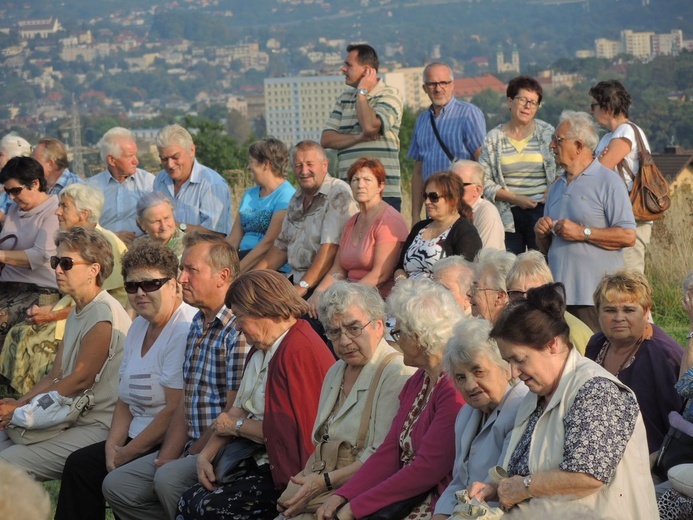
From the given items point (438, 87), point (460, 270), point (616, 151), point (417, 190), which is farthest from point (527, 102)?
point (460, 270)

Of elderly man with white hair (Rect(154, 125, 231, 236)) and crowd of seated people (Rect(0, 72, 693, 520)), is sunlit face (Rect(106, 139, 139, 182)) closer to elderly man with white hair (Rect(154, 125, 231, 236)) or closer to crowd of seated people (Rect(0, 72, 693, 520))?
elderly man with white hair (Rect(154, 125, 231, 236))

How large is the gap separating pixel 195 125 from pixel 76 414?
24.7 metres

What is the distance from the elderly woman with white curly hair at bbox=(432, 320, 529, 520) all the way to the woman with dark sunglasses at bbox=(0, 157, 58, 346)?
458 centimetres

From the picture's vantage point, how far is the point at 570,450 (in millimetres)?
3418

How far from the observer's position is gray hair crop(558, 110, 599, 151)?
606 cm

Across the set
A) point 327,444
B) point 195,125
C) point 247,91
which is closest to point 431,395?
point 327,444

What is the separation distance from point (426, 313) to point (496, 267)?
3.23ft

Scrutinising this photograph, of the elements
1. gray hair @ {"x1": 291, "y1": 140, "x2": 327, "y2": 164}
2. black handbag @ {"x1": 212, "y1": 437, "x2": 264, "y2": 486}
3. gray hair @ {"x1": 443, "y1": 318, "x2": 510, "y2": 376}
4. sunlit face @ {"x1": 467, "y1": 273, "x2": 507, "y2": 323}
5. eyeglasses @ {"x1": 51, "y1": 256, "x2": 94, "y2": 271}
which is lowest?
black handbag @ {"x1": 212, "y1": 437, "x2": 264, "y2": 486}

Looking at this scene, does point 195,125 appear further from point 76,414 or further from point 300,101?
point 300,101

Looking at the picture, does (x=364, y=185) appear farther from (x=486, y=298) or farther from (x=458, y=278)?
(x=486, y=298)

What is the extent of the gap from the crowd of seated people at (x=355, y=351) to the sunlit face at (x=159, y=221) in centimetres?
2

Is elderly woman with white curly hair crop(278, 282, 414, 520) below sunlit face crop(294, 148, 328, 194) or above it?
below

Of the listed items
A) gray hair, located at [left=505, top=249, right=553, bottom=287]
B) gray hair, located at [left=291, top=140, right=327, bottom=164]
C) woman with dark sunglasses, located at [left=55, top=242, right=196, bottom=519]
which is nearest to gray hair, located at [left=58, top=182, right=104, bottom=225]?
gray hair, located at [left=291, top=140, right=327, bottom=164]

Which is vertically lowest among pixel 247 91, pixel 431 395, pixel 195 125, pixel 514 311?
pixel 247 91
